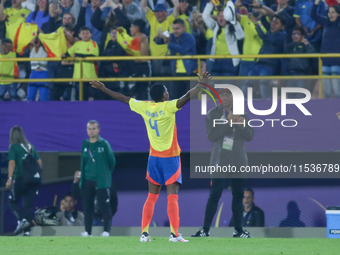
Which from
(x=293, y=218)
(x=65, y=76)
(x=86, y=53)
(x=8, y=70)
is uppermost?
(x=86, y=53)

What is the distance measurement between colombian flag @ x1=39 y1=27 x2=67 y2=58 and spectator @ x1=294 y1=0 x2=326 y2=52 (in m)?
4.72

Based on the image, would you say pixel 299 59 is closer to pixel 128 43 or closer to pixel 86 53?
pixel 128 43

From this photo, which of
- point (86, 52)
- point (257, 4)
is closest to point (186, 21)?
point (257, 4)

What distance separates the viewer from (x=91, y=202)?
31.0 ft

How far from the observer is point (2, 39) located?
1213 cm

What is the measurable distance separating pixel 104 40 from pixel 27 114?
220 centimetres

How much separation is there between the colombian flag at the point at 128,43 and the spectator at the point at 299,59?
2.93 m

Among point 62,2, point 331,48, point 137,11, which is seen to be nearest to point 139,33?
point 137,11

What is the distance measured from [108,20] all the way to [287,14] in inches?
143

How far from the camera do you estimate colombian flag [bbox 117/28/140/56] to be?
37.1 ft

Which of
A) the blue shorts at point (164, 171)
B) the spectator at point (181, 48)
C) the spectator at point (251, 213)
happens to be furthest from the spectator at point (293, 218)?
the blue shorts at point (164, 171)

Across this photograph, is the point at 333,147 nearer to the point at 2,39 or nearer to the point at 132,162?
the point at 132,162

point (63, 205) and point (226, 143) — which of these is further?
point (63, 205)

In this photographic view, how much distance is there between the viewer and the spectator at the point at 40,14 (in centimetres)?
1230
